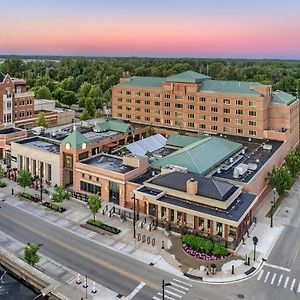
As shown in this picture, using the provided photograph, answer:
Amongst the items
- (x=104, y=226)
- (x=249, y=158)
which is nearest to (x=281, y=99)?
(x=249, y=158)

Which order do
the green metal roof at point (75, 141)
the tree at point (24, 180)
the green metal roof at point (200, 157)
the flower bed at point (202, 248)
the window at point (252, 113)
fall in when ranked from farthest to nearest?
1. the window at point (252, 113)
2. the green metal roof at point (75, 141)
3. the tree at point (24, 180)
4. the green metal roof at point (200, 157)
5. the flower bed at point (202, 248)

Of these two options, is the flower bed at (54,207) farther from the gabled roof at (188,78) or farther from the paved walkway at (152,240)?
the gabled roof at (188,78)

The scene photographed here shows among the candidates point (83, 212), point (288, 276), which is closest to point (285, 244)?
point (288, 276)

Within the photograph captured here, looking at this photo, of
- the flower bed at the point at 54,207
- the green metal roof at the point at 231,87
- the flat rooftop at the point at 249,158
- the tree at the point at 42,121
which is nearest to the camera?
the flower bed at the point at 54,207

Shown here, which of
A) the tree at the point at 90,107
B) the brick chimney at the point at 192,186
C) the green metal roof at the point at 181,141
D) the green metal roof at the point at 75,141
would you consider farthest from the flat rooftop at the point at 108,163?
the tree at the point at 90,107

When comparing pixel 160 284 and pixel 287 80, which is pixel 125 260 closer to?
pixel 160 284

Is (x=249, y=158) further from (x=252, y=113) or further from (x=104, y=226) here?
(x=104, y=226)

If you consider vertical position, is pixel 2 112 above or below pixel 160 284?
above
